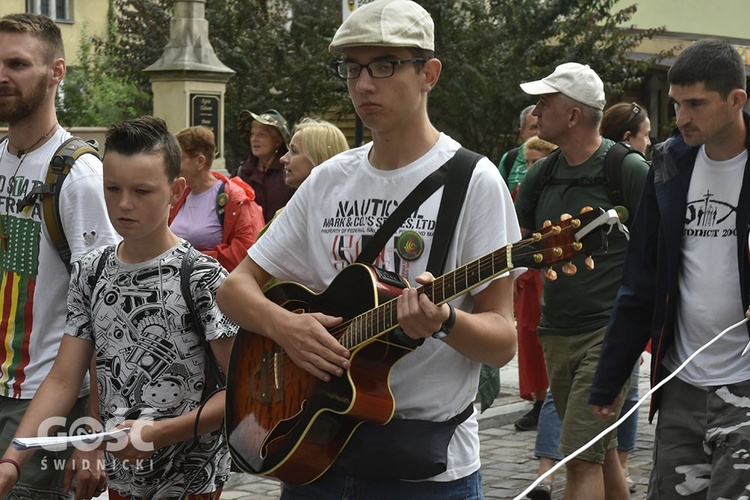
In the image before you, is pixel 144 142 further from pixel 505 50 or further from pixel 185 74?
pixel 505 50

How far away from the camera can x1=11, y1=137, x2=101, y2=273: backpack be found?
4.38m

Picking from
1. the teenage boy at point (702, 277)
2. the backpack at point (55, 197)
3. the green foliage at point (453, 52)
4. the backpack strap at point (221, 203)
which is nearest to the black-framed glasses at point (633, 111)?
the backpack strap at point (221, 203)

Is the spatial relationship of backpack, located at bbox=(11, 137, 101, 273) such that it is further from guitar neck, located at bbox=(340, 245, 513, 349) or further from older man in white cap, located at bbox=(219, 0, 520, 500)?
guitar neck, located at bbox=(340, 245, 513, 349)

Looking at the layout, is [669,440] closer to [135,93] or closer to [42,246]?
[42,246]

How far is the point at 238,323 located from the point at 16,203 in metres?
1.21

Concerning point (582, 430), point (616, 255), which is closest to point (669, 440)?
point (582, 430)

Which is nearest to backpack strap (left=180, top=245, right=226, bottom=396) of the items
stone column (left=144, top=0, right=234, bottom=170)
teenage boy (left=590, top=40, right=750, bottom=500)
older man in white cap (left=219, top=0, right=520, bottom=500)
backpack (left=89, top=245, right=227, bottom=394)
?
backpack (left=89, top=245, right=227, bottom=394)

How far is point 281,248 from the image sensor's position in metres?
3.77

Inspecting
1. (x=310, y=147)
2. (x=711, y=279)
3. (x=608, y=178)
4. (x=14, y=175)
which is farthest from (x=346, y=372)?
(x=310, y=147)

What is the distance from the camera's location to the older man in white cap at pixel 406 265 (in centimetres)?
337

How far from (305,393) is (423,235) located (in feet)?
1.86

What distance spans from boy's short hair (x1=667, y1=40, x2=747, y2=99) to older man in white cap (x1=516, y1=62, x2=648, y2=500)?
5.42 feet

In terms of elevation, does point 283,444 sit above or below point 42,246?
below

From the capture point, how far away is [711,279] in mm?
4406
